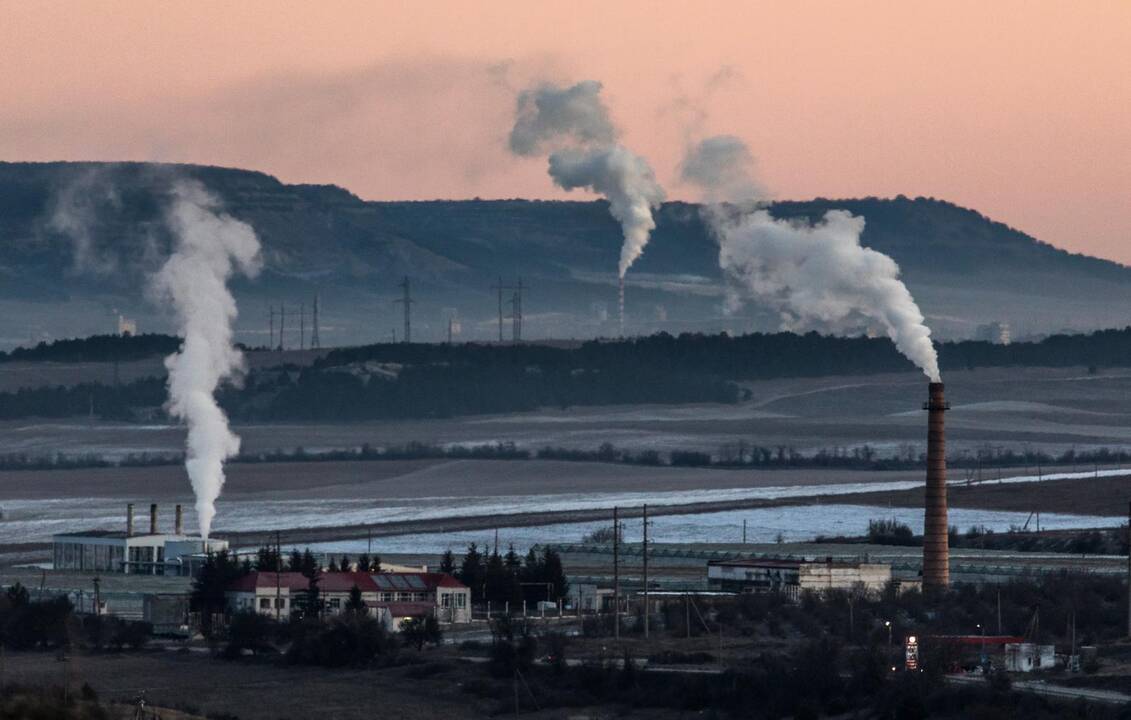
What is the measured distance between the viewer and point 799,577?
216ft

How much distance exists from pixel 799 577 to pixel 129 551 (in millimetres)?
25174

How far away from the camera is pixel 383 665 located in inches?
2143

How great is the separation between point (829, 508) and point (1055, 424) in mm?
49327

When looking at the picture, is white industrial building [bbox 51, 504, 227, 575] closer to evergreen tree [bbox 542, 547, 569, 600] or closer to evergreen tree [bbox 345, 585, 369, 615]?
evergreen tree [bbox 542, 547, 569, 600]

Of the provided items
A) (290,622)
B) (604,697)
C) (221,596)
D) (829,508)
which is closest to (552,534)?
(829,508)

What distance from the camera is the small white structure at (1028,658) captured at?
48.0 metres

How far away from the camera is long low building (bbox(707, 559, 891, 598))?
65.5 metres

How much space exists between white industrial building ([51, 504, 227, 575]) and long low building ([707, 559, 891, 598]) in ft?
58.7

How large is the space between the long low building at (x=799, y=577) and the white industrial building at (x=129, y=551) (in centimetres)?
1789

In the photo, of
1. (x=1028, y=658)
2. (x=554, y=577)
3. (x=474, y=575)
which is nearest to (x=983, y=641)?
(x=1028, y=658)

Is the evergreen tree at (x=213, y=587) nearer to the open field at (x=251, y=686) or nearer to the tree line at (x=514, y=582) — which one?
the tree line at (x=514, y=582)

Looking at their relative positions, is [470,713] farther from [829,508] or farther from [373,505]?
[373,505]

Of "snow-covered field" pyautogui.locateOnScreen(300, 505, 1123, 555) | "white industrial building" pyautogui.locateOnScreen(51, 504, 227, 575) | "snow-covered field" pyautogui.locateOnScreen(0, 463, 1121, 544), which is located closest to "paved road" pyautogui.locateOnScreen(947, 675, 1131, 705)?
"white industrial building" pyautogui.locateOnScreen(51, 504, 227, 575)

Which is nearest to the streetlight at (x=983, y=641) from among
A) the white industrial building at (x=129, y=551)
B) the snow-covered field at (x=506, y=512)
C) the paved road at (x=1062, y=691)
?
the paved road at (x=1062, y=691)
